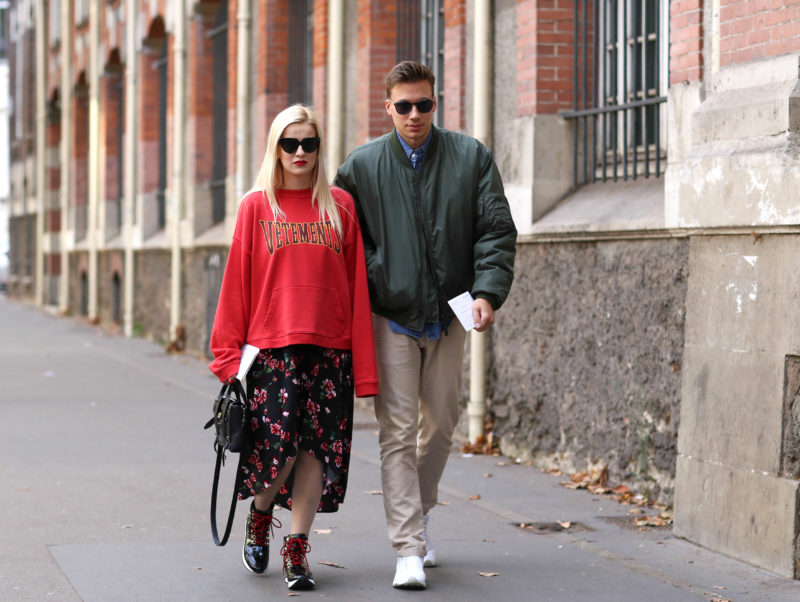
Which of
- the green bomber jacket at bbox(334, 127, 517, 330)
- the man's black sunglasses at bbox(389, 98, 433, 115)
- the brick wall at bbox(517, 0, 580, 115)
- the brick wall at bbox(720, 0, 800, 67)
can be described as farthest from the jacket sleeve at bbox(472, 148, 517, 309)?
the brick wall at bbox(517, 0, 580, 115)

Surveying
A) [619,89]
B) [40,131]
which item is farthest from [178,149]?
[40,131]

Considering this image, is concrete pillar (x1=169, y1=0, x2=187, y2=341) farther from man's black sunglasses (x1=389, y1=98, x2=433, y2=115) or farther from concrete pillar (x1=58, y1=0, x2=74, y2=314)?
man's black sunglasses (x1=389, y1=98, x2=433, y2=115)

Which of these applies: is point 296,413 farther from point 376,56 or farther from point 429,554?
point 376,56

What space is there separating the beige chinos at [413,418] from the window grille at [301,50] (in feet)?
32.6

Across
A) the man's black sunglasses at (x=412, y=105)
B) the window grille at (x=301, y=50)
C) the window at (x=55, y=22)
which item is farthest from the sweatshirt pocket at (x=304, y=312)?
the window at (x=55, y=22)

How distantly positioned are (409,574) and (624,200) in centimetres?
351

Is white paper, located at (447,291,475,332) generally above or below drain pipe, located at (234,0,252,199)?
below

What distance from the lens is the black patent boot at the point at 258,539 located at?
562 centimetres

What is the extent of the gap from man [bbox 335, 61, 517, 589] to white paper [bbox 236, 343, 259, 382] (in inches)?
20.4

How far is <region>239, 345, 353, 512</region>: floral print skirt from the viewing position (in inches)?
213

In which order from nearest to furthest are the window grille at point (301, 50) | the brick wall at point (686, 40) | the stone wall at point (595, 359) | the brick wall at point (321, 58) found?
the brick wall at point (686, 40), the stone wall at point (595, 359), the brick wall at point (321, 58), the window grille at point (301, 50)

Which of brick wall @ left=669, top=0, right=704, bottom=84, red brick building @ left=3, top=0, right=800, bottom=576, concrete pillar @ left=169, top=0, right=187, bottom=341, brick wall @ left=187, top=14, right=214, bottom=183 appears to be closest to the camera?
red brick building @ left=3, top=0, right=800, bottom=576

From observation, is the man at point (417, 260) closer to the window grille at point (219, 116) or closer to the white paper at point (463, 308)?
the white paper at point (463, 308)

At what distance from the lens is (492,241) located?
18.3ft
